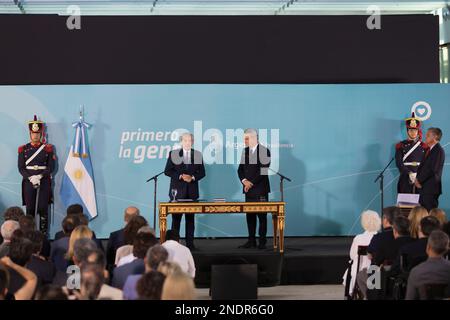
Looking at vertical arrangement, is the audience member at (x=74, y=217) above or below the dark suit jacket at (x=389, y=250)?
above

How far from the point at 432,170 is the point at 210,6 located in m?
4.57

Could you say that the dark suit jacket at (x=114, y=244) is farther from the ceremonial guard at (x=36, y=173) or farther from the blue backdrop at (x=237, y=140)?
the blue backdrop at (x=237, y=140)

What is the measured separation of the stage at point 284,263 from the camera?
948 centimetres

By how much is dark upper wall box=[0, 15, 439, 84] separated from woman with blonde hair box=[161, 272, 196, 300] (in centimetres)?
788

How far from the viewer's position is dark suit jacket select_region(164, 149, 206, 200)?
1031 cm

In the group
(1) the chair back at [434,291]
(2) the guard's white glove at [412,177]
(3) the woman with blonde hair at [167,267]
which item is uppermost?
(2) the guard's white glove at [412,177]

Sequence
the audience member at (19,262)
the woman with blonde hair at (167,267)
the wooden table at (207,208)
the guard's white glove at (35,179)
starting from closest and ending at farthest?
the woman with blonde hair at (167,267) < the audience member at (19,262) < the wooden table at (207,208) < the guard's white glove at (35,179)

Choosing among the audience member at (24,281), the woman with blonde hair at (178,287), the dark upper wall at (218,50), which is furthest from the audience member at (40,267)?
the dark upper wall at (218,50)

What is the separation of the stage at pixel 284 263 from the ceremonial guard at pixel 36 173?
92.9 inches

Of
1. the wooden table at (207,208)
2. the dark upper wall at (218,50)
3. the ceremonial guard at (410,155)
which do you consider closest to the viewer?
the wooden table at (207,208)

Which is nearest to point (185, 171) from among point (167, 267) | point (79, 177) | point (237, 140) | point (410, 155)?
point (237, 140)
